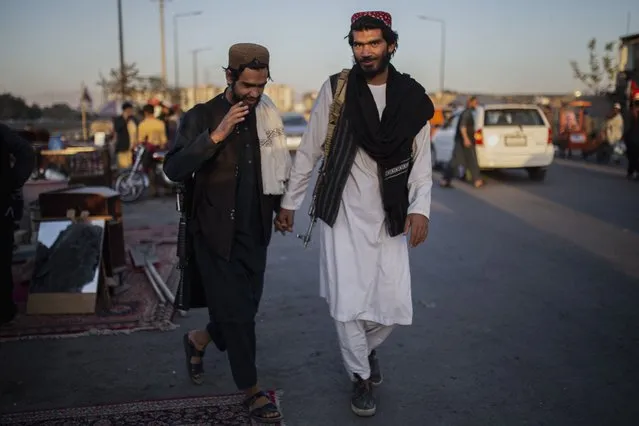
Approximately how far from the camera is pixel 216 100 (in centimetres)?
355

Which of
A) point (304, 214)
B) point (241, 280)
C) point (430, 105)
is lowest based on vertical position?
point (304, 214)

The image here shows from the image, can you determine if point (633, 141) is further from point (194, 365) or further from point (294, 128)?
point (294, 128)

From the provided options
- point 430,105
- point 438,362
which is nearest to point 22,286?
point 438,362

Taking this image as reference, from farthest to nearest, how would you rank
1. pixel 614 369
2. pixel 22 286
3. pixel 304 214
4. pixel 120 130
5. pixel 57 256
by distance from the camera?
1. pixel 120 130
2. pixel 304 214
3. pixel 22 286
4. pixel 57 256
5. pixel 614 369

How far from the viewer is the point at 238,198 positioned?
11.4 feet

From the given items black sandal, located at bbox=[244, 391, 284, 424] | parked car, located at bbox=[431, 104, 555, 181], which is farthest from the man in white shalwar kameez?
parked car, located at bbox=[431, 104, 555, 181]

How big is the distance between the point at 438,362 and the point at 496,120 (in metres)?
11.7

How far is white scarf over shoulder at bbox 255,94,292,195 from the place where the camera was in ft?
11.5

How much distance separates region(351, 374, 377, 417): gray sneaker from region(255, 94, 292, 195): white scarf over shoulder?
3.68 ft

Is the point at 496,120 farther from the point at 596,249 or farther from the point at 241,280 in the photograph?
the point at 241,280

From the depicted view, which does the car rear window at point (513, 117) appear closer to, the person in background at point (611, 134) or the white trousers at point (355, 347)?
the person in background at point (611, 134)

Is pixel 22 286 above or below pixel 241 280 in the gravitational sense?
below

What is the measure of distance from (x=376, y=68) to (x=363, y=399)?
1.75 metres

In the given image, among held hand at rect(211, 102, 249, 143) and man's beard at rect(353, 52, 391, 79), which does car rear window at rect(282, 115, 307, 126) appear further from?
held hand at rect(211, 102, 249, 143)
